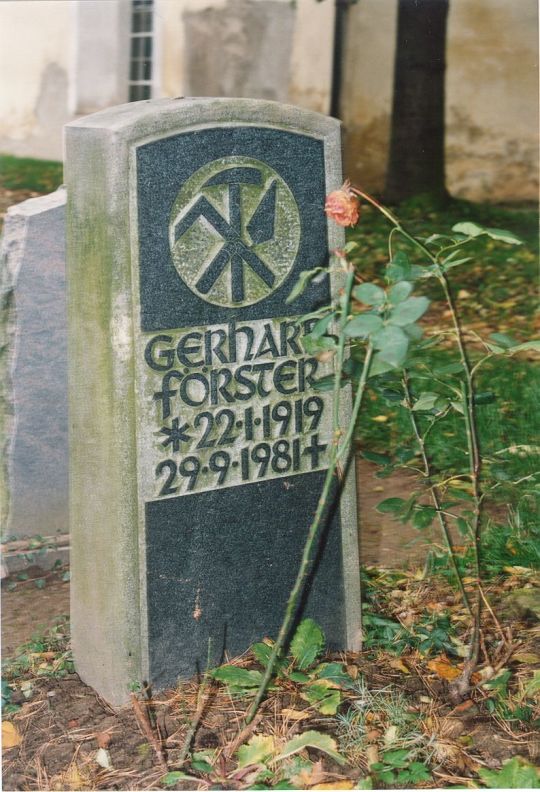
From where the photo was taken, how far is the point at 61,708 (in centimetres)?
287

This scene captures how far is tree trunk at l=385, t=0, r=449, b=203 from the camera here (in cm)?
955

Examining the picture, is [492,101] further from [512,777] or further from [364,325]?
[512,777]

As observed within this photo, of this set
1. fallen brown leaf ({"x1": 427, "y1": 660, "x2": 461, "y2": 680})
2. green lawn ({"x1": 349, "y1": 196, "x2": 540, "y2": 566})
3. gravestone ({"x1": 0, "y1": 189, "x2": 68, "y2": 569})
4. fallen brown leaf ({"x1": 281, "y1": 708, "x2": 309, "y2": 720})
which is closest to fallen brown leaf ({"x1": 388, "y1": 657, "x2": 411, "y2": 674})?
fallen brown leaf ({"x1": 427, "y1": 660, "x2": 461, "y2": 680})

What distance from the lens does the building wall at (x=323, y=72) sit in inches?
409

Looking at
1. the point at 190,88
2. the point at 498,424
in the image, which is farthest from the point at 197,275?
the point at 190,88

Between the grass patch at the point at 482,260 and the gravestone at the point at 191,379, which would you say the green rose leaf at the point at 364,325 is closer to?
the gravestone at the point at 191,379

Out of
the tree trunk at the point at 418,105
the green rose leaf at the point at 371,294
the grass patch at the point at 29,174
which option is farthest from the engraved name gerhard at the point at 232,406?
the grass patch at the point at 29,174

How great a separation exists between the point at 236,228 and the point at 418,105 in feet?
24.8

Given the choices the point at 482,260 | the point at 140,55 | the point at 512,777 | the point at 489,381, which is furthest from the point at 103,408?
the point at 140,55

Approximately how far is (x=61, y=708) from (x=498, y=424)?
2.82 m

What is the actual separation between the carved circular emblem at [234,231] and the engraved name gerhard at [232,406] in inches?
4.6

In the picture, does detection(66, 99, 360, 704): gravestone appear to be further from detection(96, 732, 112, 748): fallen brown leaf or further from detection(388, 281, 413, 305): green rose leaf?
detection(388, 281, 413, 305): green rose leaf

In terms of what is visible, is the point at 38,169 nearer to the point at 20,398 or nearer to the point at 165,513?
the point at 20,398

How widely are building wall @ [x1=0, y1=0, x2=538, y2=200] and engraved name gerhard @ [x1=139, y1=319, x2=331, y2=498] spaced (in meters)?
7.83
